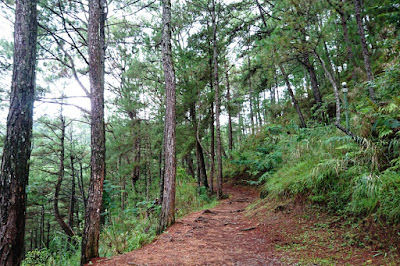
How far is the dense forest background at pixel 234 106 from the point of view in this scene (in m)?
3.95

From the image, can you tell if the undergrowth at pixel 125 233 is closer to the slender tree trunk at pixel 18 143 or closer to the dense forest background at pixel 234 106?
the dense forest background at pixel 234 106

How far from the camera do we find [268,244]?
3.52 metres

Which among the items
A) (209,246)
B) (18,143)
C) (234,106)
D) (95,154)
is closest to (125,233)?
(95,154)

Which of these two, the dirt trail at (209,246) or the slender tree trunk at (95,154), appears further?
the slender tree trunk at (95,154)

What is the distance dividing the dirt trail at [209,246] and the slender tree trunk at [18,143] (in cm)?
126

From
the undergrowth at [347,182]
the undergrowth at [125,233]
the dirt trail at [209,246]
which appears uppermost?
the undergrowth at [347,182]

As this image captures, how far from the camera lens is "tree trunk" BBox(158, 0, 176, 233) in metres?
5.22

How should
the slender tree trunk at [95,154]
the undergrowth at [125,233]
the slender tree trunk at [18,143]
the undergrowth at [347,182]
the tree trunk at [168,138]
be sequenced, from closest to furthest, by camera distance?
1. the undergrowth at [347,182]
2. the slender tree trunk at [18,143]
3. the slender tree trunk at [95,154]
4. the undergrowth at [125,233]
5. the tree trunk at [168,138]

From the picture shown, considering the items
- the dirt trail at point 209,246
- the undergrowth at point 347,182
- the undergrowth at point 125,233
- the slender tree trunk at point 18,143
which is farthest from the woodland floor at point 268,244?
the slender tree trunk at point 18,143

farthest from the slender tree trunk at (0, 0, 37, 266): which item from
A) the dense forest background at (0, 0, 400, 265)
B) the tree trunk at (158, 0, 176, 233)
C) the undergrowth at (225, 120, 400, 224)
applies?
the undergrowth at (225, 120, 400, 224)

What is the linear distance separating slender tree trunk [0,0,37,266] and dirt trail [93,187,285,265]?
1.26m

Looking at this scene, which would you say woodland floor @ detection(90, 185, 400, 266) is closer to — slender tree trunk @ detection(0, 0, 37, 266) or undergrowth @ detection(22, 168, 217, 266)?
undergrowth @ detection(22, 168, 217, 266)

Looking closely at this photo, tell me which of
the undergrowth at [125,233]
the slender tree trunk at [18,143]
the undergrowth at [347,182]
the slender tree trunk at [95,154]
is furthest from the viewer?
the undergrowth at [125,233]

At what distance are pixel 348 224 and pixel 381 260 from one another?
96 cm
